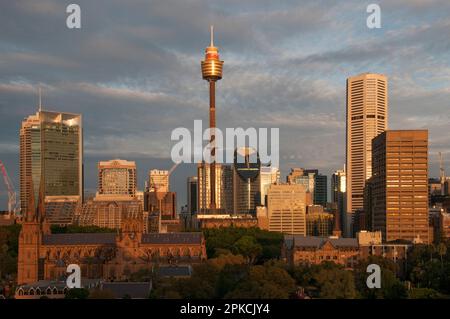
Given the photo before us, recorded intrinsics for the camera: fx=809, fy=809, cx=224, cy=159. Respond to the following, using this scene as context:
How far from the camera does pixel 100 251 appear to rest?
18050 cm

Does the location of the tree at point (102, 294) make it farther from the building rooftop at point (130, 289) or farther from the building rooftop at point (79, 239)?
the building rooftop at point (79, 239)

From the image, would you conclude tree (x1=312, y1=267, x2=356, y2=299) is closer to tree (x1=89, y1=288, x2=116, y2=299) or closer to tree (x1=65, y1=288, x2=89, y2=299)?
tree (x1=89, y1=288, x2=116, y2=299)

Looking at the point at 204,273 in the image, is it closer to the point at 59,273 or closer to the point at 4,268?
the point at 59,273

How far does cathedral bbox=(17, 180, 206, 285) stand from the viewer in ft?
558

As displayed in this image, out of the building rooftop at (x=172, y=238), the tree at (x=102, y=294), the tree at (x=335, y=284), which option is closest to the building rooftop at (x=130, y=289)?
the tree at (x=102, y=294)

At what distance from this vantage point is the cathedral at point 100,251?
170 metres

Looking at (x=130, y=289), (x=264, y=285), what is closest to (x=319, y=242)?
(x=130, y=289)

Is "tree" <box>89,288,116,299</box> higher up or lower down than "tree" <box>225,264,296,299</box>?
lower down

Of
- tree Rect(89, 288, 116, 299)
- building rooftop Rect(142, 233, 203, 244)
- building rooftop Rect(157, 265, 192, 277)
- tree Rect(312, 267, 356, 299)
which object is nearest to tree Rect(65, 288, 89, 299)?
tree Rect(89, 288, 116, 299)

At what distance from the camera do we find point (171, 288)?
112 m

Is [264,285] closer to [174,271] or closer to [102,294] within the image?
[102,294]
